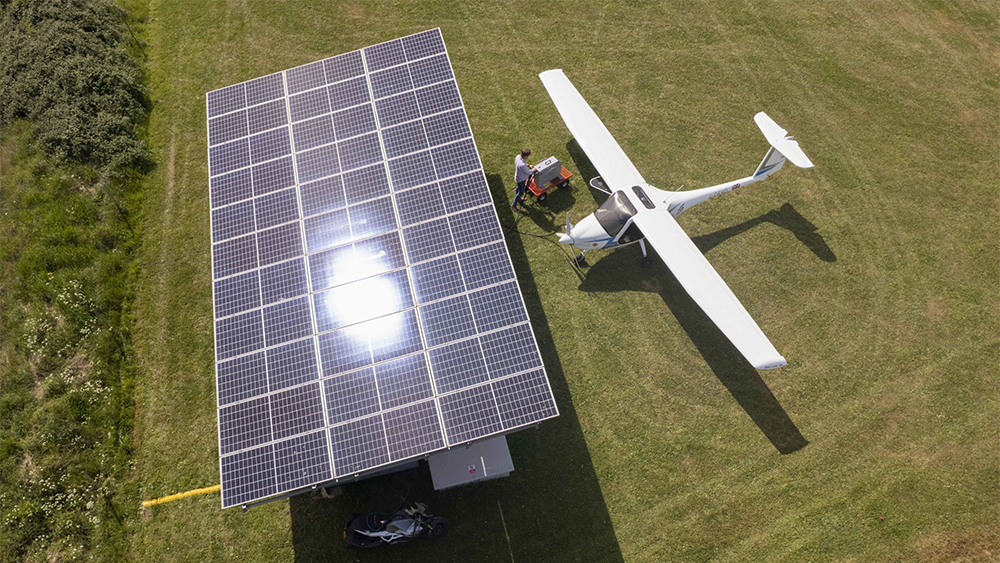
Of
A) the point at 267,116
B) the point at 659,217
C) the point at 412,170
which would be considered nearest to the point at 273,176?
the point at 267,116

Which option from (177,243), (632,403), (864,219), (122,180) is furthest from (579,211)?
(122,180)

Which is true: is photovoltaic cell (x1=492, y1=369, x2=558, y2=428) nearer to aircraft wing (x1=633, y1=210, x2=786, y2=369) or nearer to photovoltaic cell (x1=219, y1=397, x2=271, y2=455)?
photovoltaic cell (x1=219, y1=397, x2=271, y2=455)

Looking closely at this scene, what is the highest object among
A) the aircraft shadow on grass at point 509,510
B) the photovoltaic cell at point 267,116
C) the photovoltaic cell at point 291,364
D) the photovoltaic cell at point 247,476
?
the photovoltaic cell at point 267,116

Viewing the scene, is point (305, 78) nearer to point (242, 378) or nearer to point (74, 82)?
point (242, 378)

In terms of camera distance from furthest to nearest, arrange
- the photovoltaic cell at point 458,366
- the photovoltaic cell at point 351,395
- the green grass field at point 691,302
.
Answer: the green grass field at point 691,302 → the photovoltaic cell at point 458,366 → the photovoltaic cell at point 351,395

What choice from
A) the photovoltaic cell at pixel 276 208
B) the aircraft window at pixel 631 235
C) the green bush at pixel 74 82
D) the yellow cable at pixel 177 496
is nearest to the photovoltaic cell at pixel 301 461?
the yellow cable at pixel 177 496

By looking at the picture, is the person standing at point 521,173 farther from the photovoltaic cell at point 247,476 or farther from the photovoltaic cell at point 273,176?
the photovoltaic cell at point 247,476

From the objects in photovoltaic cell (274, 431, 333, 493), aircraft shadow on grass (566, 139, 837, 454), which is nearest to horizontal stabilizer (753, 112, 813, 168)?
aircraft shadow on grass (566, 139, 837, 454)
